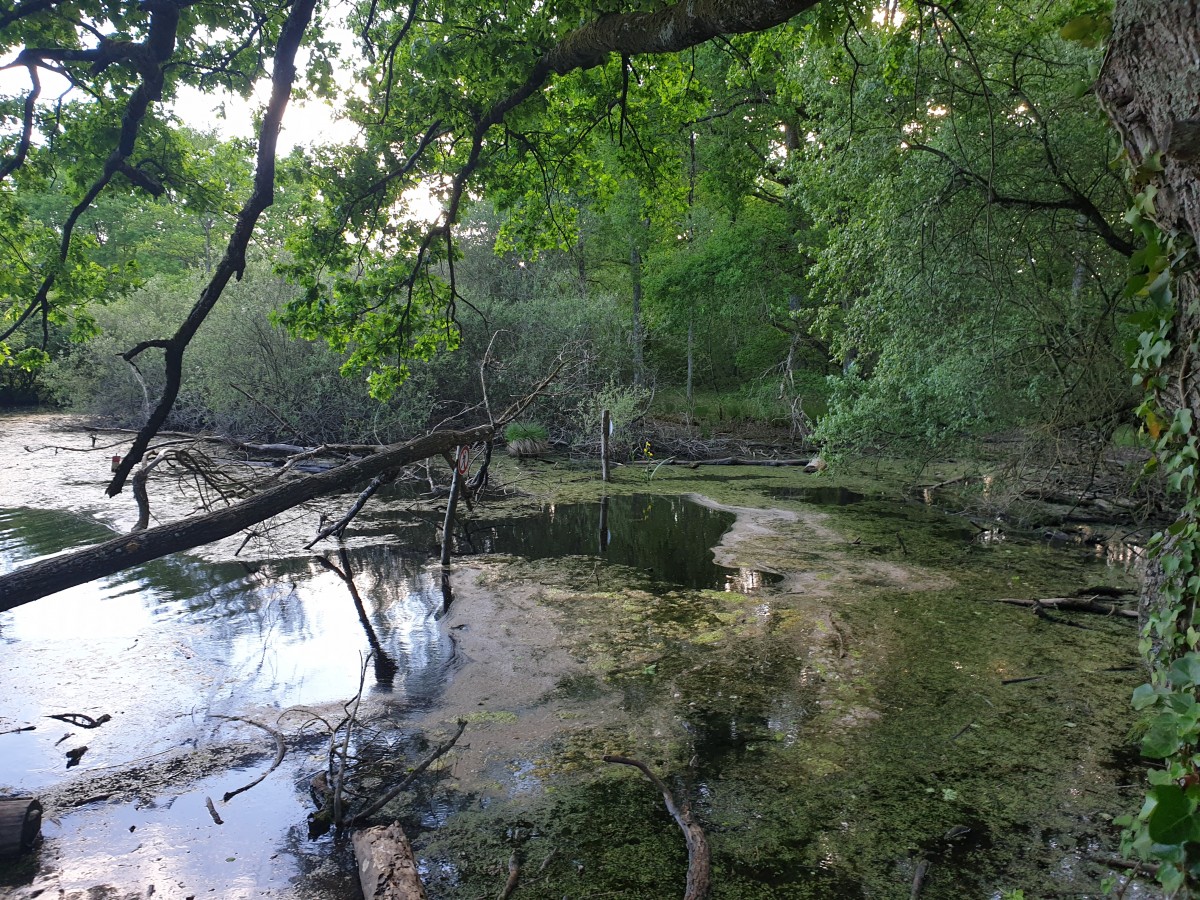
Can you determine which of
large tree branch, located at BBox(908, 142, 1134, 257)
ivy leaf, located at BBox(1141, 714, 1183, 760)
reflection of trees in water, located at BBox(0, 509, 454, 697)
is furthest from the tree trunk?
large tree branch, located at BBox(908, 142, 1134, 257)

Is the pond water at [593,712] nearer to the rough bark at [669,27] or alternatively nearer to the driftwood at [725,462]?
the rough bark at [669,27]

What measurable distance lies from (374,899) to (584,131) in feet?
17.6

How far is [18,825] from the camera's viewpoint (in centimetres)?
324

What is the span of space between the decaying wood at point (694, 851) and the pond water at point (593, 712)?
0.12 metres

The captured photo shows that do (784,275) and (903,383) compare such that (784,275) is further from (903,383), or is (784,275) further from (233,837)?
(233,837)

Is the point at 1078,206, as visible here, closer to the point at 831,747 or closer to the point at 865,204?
the point at 865,204

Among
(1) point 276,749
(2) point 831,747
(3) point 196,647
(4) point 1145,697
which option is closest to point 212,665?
(3) point 196,647

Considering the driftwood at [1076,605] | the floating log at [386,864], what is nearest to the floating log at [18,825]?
the floating log at [386,864]

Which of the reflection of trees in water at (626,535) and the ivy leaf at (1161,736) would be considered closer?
the ivy leaf at (1161,736)

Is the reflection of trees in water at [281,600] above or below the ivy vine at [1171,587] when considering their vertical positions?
below

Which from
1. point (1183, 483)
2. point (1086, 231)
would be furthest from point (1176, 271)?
point (1086, 231)

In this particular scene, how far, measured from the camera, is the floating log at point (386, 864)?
288 centimetres

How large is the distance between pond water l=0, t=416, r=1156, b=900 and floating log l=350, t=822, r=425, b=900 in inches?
5.2

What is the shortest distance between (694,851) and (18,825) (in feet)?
9.72
